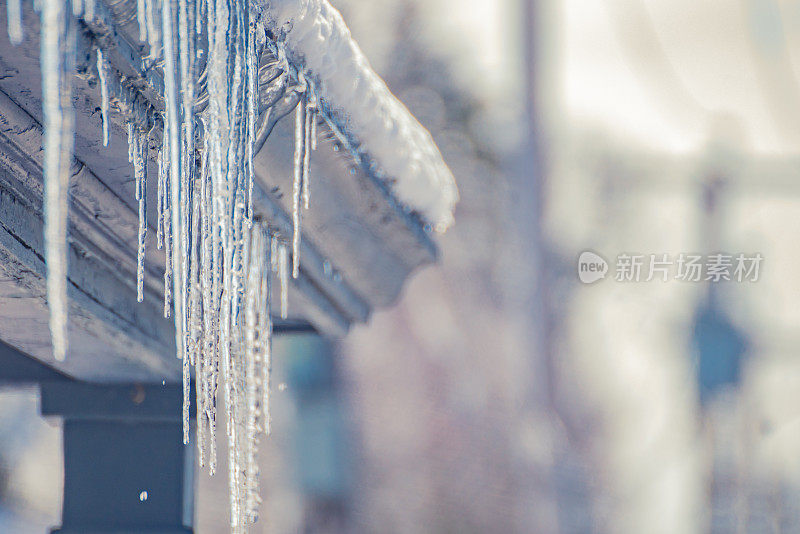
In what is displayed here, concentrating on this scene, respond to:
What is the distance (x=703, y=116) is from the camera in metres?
3.09

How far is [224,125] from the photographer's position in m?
1.25

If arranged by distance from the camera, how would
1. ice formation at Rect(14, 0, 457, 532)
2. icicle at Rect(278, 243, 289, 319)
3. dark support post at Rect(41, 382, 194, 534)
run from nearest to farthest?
ice formation at Rect(14, 0, 457, 532)
icicle at Rect(278, 243, 289, 319)
dark support post at Rect(41, 382, 194, 534)

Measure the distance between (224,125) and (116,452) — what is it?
6.24ft

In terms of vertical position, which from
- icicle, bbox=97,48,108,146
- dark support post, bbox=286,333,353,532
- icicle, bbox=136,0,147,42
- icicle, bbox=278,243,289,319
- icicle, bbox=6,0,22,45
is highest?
icicle, bbox=136,0,147,42

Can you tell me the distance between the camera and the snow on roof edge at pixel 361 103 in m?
1.18

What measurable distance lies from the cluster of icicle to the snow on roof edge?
5cm

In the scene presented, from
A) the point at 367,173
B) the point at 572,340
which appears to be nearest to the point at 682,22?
the point at 572,340

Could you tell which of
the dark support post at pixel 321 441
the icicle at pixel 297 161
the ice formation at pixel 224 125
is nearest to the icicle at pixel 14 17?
the ice formation at pixel 224 125

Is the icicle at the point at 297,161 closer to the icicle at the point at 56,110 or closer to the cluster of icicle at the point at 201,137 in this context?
the cluster of icicle at the point at 201,137

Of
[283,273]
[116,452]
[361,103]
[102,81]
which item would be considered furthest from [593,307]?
[102,81]

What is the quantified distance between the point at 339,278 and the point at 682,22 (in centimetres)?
251

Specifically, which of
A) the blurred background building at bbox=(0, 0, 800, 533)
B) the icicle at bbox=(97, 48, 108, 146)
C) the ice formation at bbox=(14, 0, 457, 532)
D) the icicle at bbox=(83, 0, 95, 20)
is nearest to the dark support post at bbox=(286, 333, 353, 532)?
the blurred background building at bbox=(0, 0, 800, 533)

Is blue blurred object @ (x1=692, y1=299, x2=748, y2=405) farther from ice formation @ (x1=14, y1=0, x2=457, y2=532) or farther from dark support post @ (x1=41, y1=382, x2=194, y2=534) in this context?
dark support post @ (x1=41, y1=382, x2=194, y2=534)

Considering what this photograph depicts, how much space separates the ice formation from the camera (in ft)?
3.12
